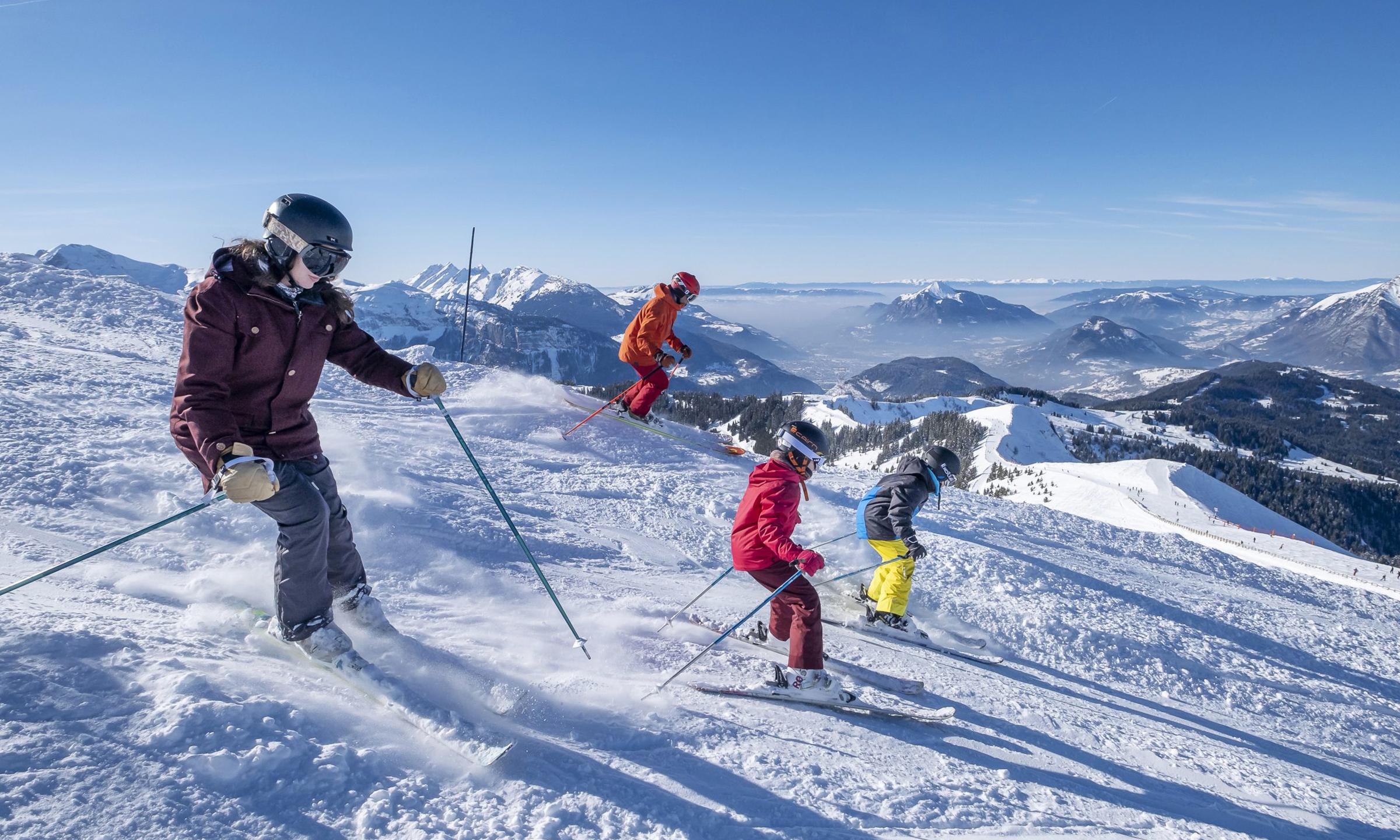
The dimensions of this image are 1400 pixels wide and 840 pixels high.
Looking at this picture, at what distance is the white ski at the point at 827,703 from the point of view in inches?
185

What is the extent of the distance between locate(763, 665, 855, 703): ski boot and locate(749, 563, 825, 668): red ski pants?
0.27 ft

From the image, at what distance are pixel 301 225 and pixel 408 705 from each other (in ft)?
8.64

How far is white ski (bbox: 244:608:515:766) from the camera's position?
124 inches

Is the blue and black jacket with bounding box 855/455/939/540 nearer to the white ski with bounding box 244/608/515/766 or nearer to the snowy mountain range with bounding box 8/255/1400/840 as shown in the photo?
the snowy mountain range with bounding box 8/255/1400/840

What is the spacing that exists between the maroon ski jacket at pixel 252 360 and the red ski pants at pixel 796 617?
3171 millimetres

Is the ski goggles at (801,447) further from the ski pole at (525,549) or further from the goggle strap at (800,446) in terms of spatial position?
the ski pole at (525,549)

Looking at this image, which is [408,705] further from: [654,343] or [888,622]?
[654,343]

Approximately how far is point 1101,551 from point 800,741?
1056 cm

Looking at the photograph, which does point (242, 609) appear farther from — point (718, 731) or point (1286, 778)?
point (1286, 778)

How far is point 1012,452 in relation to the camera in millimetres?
122312

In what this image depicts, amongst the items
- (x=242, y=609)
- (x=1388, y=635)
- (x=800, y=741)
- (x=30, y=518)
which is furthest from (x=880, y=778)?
(x=1388, y=635)

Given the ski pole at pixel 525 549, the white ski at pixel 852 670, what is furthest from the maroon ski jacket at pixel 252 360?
the white ski at pixel 852 670

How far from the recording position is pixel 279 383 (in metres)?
3.61

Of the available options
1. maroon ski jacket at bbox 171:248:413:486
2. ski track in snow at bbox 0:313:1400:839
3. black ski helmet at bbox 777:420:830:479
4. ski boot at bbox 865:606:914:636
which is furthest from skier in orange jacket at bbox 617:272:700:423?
maroon ski jacket at bbox 171:248:413:486
